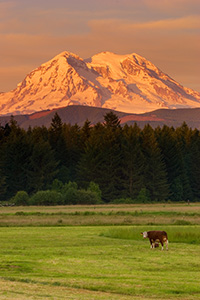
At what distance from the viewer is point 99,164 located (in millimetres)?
124250

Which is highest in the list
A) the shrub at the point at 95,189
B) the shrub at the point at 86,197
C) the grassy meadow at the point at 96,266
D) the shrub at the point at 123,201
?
the grassy meadow at the point at 96,266

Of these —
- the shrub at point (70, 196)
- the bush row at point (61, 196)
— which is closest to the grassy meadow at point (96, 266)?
the bush row at point (61, 196)

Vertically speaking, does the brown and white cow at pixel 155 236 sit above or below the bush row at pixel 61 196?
above

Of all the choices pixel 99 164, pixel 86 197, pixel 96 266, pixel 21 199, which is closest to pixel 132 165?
pixel 99 164

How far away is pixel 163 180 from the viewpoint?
124750 millimetres

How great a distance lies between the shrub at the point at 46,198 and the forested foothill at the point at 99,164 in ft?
5.70

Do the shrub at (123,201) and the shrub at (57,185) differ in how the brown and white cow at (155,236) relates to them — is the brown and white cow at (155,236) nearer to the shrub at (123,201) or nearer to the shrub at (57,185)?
the shrub at (57,185)

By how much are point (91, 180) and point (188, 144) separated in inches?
1198

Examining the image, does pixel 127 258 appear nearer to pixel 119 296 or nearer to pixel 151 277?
pixel 151 277

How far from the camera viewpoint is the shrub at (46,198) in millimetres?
101981

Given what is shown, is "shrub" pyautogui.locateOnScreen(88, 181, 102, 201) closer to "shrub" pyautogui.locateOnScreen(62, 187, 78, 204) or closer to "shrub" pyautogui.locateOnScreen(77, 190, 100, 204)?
"shrub" pyautogui.locateOnScreen(77, 190, 100, 204)

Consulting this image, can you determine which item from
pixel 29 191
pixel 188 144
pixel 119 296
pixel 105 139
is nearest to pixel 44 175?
pixel 29 191

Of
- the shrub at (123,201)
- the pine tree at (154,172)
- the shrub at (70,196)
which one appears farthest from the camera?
the pine tree at (154,172)

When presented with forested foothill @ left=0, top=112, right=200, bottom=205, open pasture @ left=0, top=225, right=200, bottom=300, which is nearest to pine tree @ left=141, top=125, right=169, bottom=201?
forested foothill @ left=0, top=112, right=200, bottom=205
